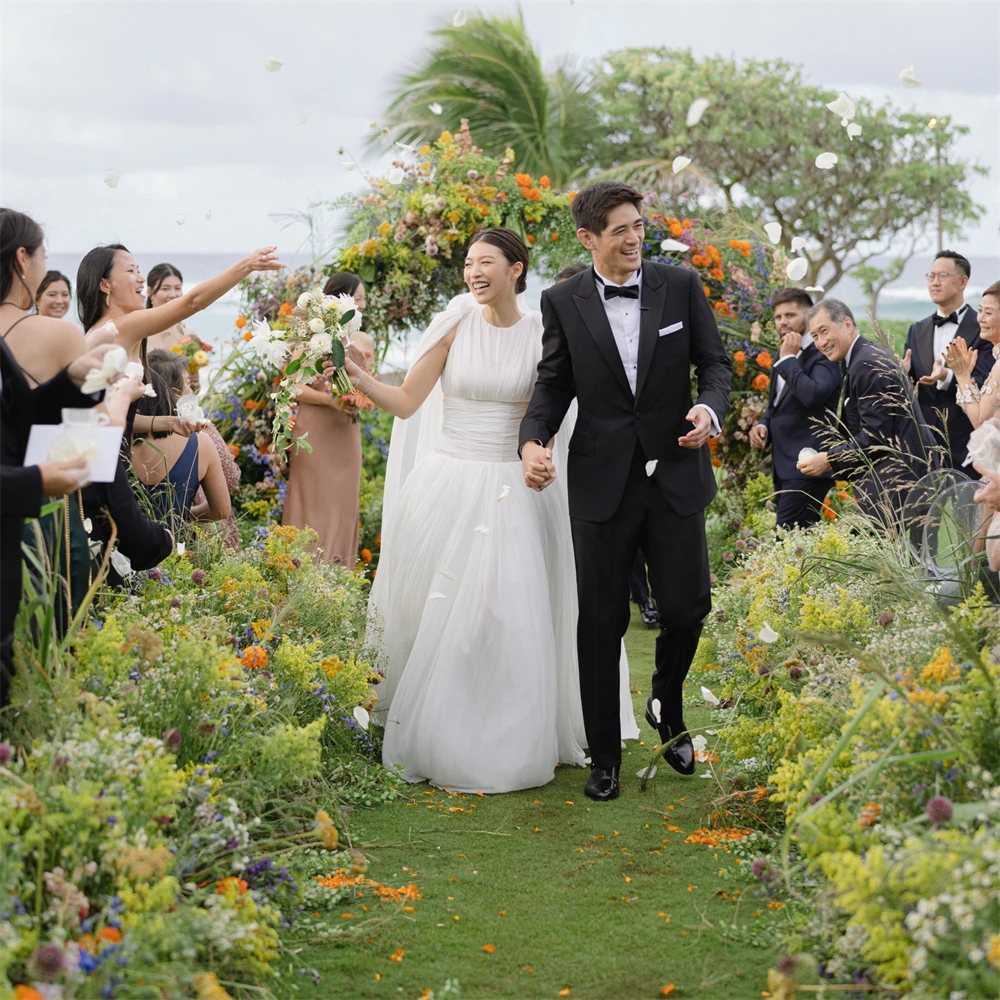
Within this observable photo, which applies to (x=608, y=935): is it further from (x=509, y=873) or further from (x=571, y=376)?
(x=571, y=376)

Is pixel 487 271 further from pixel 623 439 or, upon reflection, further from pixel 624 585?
pixel 624 585

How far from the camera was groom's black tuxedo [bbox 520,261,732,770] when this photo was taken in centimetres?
A: 445

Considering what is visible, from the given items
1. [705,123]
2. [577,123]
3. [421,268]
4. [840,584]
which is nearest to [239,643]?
[840,584]

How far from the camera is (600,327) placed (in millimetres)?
4480

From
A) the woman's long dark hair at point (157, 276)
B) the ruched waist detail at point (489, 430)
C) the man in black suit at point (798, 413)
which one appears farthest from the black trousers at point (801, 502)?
the woman's long dark hair at point (157, 276)

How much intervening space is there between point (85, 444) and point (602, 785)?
8.50 feet

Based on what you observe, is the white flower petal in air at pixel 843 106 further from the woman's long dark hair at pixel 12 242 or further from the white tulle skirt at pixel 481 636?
the woman's long dark hair at pixel 12 242

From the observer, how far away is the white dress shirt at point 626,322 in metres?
4.50

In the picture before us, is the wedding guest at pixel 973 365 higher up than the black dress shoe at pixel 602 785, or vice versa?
the wedding guest at pixel 973 365

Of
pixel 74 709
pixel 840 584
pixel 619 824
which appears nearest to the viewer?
pixel 74 709

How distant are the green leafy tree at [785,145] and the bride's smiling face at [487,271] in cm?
2262

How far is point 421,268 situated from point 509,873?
6152 mm

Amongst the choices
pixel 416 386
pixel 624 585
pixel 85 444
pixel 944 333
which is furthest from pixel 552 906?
pixel 944 333

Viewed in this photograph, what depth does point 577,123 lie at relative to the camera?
2278 cm
